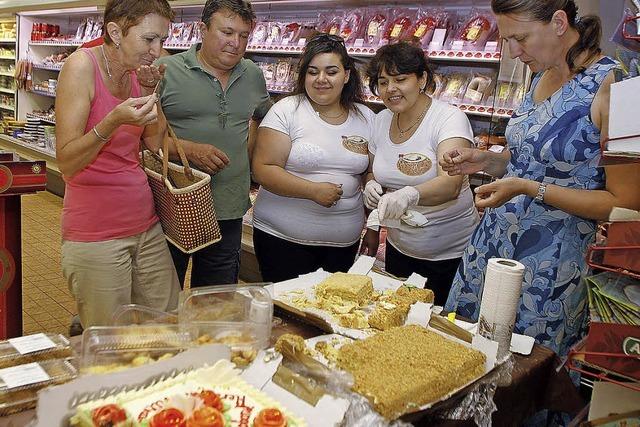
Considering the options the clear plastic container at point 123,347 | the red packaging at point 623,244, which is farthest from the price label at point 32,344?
the red packaging at point 623,244

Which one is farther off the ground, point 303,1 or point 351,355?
point 303,1

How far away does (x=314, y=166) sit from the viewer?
2.60m

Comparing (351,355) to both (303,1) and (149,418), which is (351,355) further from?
(303,1)

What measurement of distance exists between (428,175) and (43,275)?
11.4 feet

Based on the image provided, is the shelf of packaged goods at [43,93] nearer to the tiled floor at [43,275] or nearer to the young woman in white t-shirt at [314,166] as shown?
the tiled floor at [43,275]

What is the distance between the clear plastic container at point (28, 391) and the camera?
1171 mm

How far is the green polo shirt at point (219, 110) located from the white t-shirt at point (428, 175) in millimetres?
635

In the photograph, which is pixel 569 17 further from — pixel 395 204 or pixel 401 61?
pixel 395 204

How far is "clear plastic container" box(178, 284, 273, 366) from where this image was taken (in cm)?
146

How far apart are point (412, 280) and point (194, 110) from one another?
Answer: 1.24 metres

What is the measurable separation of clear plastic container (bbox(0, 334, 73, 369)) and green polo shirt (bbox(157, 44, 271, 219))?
4.53 ft

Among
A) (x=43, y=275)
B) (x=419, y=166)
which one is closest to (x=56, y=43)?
(x=43, y=275)

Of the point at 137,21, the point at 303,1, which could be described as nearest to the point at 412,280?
the point at 137,21

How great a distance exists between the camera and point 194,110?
257 cm
